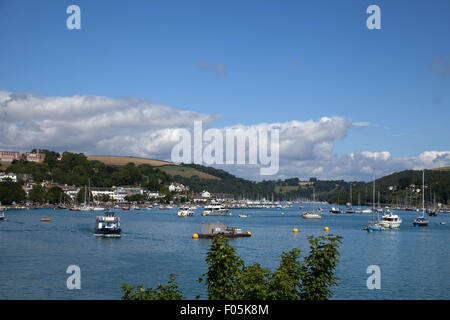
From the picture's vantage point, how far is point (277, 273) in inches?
649

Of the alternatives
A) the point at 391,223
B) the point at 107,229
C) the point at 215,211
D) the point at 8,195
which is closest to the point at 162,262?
the point at 107,229

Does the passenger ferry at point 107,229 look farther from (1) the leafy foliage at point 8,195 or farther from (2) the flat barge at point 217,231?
(1) the leafy foliage at point 8,195

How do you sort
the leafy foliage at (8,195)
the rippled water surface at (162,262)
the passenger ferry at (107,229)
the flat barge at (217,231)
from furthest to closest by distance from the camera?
the leafy foliage at (8,195)
the passenger ferry at (107,229)
the flat barge at (217,231)
the rippled water surface at (162,262)

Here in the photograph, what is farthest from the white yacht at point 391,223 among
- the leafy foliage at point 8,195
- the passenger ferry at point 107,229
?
the leafy foliage at point 8,195

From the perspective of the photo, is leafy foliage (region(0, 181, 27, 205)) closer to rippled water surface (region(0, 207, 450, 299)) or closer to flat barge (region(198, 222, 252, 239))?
rippled water surface (region(0, 207, 450, 299))

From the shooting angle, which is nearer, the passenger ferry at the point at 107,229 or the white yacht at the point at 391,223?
the passenger ferry at the point at 107,229

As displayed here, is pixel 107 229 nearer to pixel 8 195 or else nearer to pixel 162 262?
pixel 162 262

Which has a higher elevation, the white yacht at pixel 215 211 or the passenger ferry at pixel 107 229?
the passenger ferry at pixel 107 229

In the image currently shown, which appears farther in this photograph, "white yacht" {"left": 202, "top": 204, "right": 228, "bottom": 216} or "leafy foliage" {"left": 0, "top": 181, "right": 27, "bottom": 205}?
"leafy foliage" {"left": 0, "top": 181, "right": 27, "bottom": 205}

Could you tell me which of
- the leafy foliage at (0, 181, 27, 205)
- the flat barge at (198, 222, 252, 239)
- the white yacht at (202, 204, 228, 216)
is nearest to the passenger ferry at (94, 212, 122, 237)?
the flat barge at (198, 222, 252, 239)

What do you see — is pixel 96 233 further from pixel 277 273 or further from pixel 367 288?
pixel 277 273
